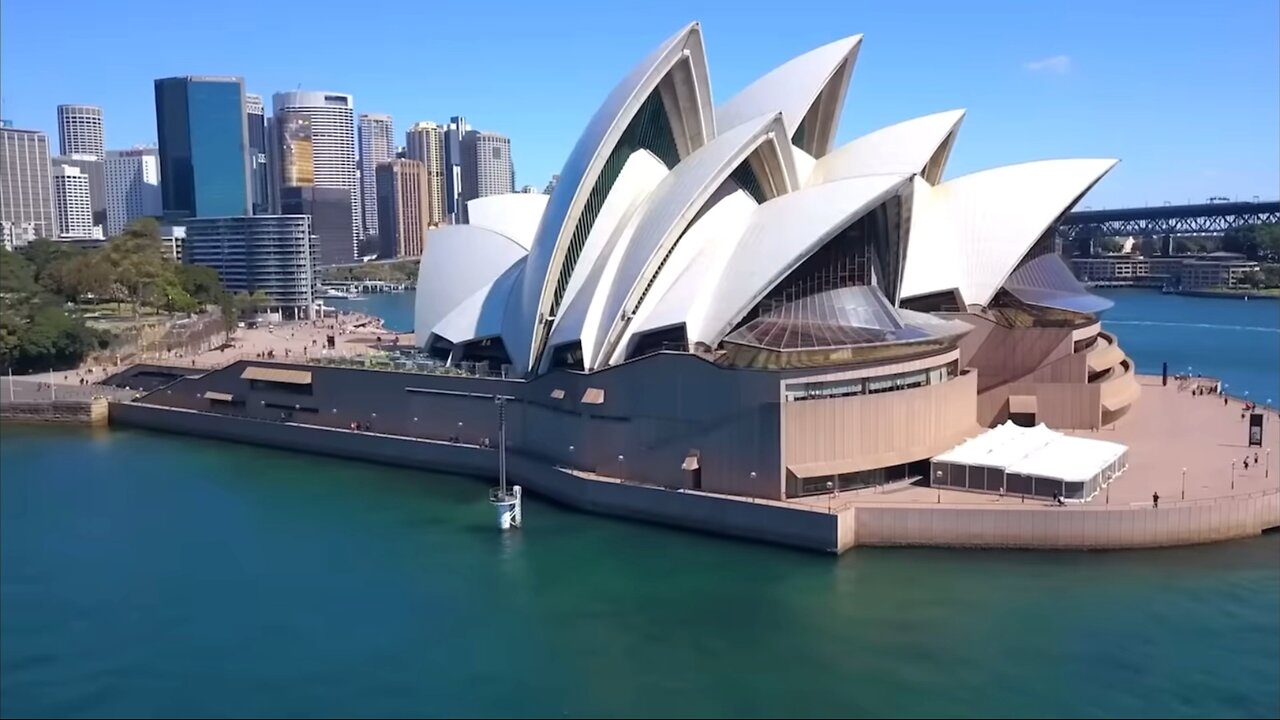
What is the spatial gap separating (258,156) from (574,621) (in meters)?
146

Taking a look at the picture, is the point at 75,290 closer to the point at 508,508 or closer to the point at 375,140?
the point at 508,508

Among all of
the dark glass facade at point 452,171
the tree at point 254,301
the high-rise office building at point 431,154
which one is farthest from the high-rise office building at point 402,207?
the tree at point 254,301

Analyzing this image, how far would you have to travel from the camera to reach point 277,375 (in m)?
30.0

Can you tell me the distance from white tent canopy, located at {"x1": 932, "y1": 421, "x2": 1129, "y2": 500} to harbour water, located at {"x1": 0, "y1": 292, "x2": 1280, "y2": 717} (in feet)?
5.71

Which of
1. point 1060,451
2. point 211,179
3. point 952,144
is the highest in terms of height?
point 211,179

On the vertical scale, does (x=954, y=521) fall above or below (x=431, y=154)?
below

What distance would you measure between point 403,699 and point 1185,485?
52.9 ft

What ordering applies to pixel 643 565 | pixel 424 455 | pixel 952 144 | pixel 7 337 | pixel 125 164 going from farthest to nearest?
pixel 125 164
pixel 7 337
pixel 952 144
pixel 424 455
pixel 643 565

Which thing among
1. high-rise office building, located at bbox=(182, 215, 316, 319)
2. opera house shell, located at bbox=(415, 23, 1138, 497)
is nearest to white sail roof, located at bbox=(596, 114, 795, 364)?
opera house shell, located at bbox=(415, 23, 1138, 497)

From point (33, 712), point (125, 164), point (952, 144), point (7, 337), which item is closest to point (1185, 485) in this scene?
point (952, 144)

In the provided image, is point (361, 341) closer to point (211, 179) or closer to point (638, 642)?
point (638, 642)

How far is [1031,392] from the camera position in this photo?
1048 inches

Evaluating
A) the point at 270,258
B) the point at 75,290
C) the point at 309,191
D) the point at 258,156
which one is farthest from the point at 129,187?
the point at 75,290

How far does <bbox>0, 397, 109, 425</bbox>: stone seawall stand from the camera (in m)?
33.2
